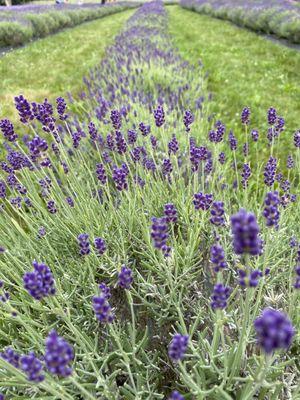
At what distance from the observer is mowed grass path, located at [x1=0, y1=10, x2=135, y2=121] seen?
257 inches

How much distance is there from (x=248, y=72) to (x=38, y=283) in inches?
288

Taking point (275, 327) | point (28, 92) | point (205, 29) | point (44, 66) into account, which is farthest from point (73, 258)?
point (205, 29)

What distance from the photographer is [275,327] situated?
0.84 metres

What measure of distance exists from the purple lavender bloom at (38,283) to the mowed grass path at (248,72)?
4185 mm

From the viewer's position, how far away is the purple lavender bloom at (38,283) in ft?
4.00

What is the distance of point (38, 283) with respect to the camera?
1.23 m

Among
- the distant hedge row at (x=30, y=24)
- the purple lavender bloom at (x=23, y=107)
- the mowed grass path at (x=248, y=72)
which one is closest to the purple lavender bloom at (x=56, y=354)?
the purple lavender bloom at (x=23, y=107)

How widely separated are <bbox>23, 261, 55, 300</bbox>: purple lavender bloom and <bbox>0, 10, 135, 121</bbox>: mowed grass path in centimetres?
449

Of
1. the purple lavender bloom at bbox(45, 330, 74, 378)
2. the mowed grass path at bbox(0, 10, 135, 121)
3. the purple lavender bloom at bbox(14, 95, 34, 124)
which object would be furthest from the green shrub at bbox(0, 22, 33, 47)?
the purple lavender bloom at bbox(45, 330, 74, 378)

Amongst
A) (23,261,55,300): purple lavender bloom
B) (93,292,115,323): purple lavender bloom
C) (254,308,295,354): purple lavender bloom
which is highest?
(254,308,295,354): purple lavender bloom

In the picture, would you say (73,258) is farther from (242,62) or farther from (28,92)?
(242,62)

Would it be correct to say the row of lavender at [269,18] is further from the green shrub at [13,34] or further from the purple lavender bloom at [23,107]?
the purple lavender bloom at [23,107]

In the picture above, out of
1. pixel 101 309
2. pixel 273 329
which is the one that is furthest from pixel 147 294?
pixel 273 329

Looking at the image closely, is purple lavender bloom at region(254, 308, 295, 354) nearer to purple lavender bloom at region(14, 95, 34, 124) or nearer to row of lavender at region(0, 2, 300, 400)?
row of lavender at region(0, 2, 300, 400)
